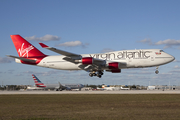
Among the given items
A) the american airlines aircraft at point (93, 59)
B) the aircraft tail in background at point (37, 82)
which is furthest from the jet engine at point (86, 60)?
the aircraft tail in background at point (37, 82)

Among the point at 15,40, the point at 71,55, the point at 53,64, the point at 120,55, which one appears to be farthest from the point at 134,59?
the point at 15,40

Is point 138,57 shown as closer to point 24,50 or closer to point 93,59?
point 93,59

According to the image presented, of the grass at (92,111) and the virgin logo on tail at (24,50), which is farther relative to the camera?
the virgin logo on tail at (24,50)

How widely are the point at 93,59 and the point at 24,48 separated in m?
16.7

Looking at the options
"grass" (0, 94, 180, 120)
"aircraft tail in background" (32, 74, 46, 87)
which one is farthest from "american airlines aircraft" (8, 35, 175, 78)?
"aircraft tail in background" (32, 74, 46, 87)

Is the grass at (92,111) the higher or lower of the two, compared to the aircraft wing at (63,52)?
lower

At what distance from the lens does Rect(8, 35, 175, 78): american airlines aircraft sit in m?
43.0

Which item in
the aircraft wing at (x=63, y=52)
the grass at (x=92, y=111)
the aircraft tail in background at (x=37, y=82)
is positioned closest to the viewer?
the grass at (x=92, y=111)

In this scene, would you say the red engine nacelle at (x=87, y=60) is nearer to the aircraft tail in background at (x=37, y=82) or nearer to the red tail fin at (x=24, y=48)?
the red tail fin at (x=24, y=48)

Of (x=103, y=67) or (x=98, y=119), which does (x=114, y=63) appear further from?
(x=98, y=119)

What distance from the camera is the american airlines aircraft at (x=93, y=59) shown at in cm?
4297

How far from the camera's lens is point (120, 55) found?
4481cm

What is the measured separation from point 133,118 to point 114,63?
28.6 m

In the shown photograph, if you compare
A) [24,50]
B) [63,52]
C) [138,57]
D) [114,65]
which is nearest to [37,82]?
[24,50]
